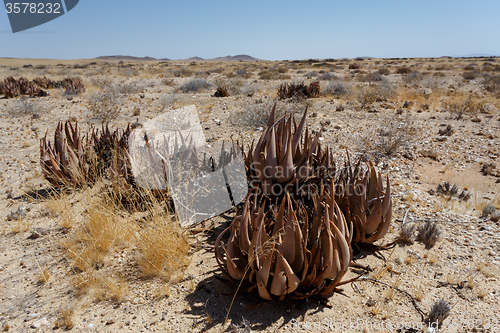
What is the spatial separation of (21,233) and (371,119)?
26.8 feet

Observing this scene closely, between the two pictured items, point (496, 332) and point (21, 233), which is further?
point (21, 233)

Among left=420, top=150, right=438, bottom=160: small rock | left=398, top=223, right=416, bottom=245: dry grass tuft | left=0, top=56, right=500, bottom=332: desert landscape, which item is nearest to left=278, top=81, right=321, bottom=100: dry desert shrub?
left=420, top=150, right=438, bottom=160: small rock

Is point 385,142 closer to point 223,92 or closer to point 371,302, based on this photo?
point 371,302

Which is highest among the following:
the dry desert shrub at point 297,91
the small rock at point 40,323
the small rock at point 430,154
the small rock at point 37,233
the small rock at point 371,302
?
the dry desert shrub at point 297,91

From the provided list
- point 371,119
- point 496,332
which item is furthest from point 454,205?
point 371,119

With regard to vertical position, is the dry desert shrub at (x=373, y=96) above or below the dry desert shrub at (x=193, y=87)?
below

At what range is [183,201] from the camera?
323 centimetres

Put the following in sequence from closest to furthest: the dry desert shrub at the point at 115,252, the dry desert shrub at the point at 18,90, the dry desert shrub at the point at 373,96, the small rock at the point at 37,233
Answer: the dry desert shrub at the point at 115,252, the small rock at the point at 37,233, the dry desert shrub at the point at 373,96, the dry desert shrub at the point at 18,90

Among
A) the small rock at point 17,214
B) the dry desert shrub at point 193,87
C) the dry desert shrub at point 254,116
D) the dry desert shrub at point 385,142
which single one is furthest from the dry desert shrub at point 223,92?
the small rock at point 17,214

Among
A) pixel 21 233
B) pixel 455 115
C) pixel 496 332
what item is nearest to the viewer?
pixel 496 332

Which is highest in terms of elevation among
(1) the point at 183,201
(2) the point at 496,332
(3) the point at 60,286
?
(1) the point at 183,201

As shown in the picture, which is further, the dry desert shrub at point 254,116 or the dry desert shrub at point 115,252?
the dry desert shrub at point 254,116

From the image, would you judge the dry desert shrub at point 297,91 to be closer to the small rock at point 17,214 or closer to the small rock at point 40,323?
the small rock at point 17,214

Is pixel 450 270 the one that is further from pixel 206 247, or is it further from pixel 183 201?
pixel 183 201
